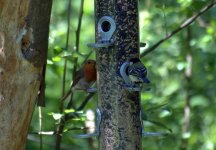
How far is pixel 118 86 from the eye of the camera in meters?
4.20

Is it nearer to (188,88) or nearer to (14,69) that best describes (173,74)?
(188,88)

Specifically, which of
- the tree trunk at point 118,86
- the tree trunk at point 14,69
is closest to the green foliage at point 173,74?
the tree trunk at point 118,86

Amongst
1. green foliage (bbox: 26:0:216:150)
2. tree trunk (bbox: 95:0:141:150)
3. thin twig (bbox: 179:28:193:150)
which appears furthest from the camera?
thin twig (bbox: 179:28:193:150)

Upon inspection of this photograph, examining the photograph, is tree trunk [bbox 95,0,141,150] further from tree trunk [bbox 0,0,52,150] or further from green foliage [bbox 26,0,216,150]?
green foliage [bbox 26,0,216,150]

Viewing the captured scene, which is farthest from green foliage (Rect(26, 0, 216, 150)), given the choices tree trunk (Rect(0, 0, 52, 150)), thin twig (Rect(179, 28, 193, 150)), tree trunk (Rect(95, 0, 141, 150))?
tree trunk (Rect(0, 0, 52, 150))

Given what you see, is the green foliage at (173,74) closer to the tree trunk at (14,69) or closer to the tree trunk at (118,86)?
the tree trunk at (118,86)

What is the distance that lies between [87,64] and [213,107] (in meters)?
3.57

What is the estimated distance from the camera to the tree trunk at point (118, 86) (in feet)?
13.7

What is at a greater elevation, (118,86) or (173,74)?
(173,74)

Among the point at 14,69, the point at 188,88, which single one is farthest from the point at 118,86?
the point at 188,88

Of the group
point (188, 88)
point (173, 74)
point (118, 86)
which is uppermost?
point (173, 74)

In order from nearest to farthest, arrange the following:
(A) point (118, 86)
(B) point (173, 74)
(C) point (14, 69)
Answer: (C) point (14, 69) < (A) point (118, 86) < (B) point (173, 74)

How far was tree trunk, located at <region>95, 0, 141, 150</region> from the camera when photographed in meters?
4.17

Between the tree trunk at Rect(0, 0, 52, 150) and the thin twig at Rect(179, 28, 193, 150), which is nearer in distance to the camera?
the tree trunk at Rect(0, 0, 52, 150)
